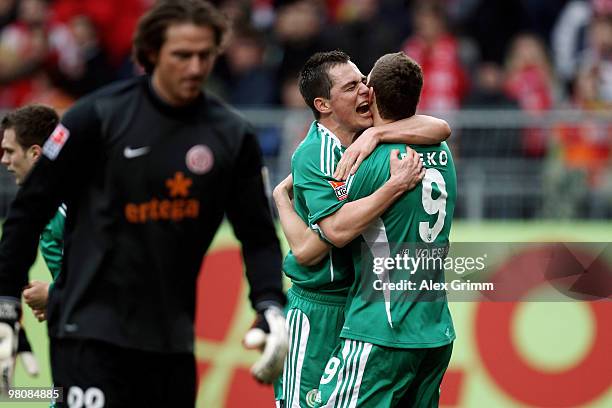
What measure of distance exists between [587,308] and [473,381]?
43.6 inches

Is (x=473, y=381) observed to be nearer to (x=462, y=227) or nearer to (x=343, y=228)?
(x=462, y=227)

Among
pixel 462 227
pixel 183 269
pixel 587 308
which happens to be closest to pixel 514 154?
pixel 462 227

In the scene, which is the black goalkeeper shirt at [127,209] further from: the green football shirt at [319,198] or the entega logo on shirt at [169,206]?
the green football shirt at [319,198]

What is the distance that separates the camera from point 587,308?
9516 mm

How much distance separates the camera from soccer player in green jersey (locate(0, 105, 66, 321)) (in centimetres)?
643

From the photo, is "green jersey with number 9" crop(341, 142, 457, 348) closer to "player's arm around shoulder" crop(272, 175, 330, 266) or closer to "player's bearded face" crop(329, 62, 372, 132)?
"player's arm around shoulder" crop(272, 175, 330, 266)

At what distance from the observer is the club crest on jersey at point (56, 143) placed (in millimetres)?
4980

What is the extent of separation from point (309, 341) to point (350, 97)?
4.55 ft

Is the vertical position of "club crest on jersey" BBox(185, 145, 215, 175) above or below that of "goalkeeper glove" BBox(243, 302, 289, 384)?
above

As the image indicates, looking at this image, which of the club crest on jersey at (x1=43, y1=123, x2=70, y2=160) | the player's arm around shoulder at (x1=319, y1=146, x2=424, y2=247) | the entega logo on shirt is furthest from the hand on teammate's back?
the club crest on jersey at (x1=43, y1=123, x2=70, y2=160)

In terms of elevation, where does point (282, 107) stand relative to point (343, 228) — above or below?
above

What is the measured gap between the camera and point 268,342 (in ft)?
16.8

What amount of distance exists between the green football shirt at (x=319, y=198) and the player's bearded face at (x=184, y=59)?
125cm

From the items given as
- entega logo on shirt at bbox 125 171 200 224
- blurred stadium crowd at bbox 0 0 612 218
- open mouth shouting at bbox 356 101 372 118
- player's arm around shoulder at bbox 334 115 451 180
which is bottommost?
entega logo on shirt at bbox 125 171 200 224
